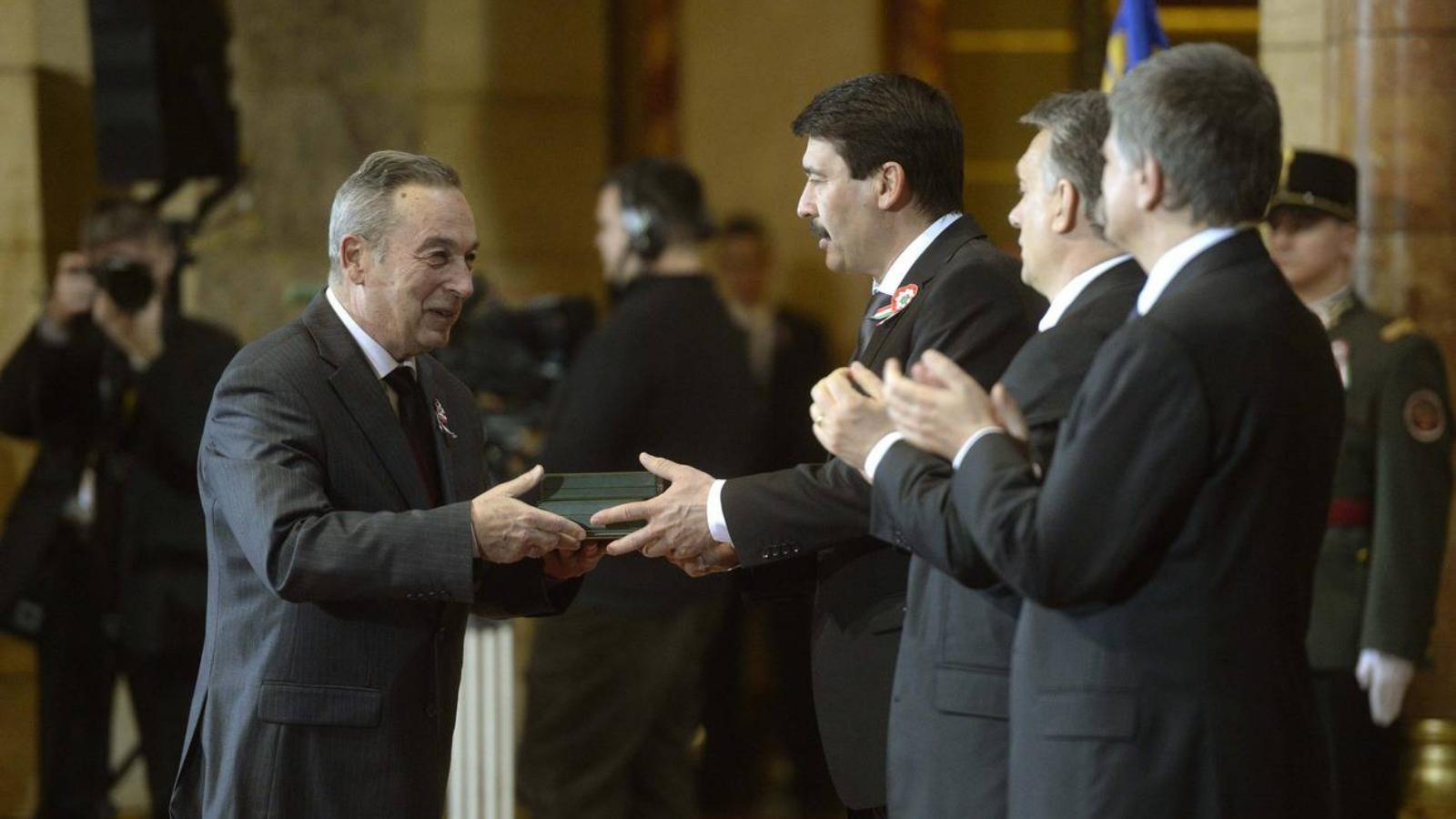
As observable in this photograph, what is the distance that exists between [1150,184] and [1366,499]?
2339 millimetres

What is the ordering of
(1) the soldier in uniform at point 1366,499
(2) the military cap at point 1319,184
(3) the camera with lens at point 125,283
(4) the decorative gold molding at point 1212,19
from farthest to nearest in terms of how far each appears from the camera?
(4) the decorative gold molding at point 1212,19, (3) the camera with lens at point 125,283, (2) the military cap at point 1319,184, (1) the soldier in uniform at point 1366,499

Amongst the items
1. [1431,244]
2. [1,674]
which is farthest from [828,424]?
[1,674]

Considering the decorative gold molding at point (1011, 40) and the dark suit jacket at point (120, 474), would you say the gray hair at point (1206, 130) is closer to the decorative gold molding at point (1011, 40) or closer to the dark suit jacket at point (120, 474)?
the dark suit jacket at point (120, 474)

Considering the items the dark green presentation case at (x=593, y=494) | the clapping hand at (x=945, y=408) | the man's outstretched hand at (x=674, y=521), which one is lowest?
the man's outstretched hand at (x=674, y=521)

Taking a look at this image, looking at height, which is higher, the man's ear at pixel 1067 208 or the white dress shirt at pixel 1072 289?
the man's ear at pixel 1067 208

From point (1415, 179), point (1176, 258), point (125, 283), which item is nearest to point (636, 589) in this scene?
point (125, 283)

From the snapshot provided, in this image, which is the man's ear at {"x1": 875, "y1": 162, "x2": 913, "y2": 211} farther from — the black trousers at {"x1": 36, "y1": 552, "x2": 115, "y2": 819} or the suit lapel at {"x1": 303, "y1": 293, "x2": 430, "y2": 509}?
the black trousers at {"x1": 36, "y1": 552, "x2": 115, "y2": 819}

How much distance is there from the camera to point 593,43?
6781mm

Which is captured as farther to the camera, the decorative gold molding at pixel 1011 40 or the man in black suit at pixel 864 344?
the decorative gold molding at pixel 1011 40

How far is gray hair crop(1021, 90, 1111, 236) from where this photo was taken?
2574 mm

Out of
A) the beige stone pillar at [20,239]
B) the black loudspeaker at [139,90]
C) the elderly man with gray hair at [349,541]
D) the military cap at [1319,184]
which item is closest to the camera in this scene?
the elderly man with gray hair at [349,541]

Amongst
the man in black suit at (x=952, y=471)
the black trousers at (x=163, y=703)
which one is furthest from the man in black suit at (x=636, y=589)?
the man in black suit at (x=952, y=471)

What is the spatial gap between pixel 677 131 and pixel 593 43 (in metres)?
0.52

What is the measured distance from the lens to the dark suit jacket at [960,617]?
7.91 feet
